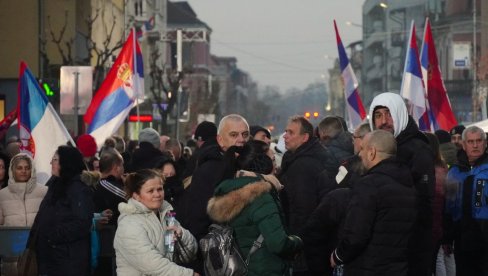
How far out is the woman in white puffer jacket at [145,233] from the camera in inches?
334

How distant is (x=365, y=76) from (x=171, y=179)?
161998mm

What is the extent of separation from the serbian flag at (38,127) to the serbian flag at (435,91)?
688cm

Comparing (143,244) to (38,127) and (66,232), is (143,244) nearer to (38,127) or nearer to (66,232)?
(66,232)

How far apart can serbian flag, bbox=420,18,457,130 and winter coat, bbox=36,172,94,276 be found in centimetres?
999

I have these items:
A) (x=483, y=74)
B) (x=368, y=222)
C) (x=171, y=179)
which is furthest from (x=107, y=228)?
(x=483, y=74)

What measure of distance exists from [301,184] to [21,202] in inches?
104

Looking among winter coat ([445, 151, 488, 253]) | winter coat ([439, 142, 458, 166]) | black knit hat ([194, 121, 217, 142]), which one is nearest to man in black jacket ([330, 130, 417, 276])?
winter coat ([445, 151, 488, 253])

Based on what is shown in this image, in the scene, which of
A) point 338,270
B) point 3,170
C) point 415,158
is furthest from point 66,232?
point 3,170

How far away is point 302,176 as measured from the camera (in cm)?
1074

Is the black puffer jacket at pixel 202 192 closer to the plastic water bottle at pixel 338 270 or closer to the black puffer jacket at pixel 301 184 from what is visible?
the plastic water bottle at pixel 338 270

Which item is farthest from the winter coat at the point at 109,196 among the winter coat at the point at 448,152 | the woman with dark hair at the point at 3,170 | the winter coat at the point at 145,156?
the winter coat at the point at 448,152

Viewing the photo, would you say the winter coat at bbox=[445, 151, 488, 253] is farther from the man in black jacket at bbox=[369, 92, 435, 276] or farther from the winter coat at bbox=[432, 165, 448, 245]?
the man in black jacket at bbox=[369, 92, 435, 276]

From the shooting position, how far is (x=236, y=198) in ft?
27.7

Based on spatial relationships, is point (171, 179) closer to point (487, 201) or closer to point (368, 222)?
point (487, 201)
